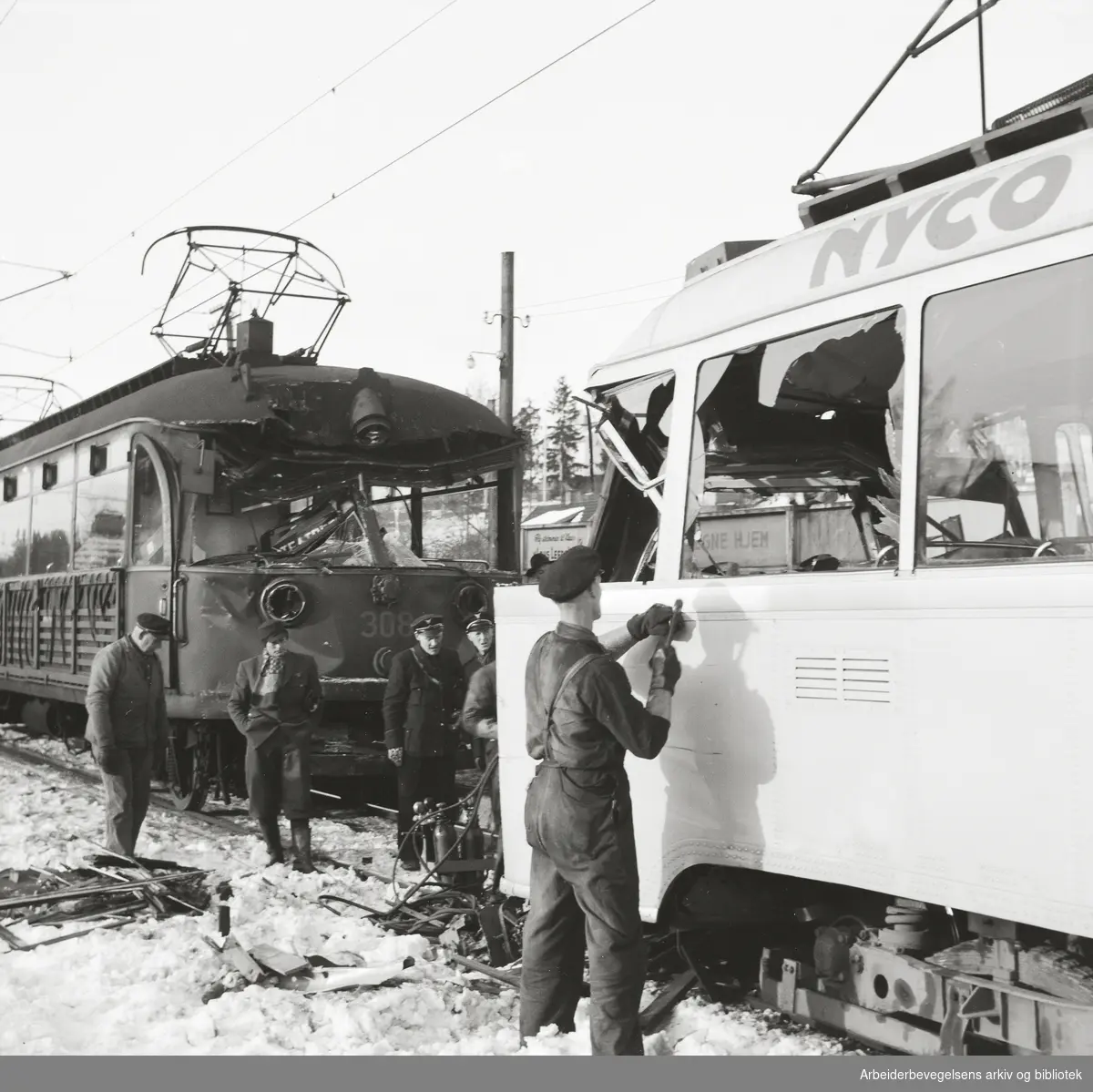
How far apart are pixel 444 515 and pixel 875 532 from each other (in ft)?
21.4

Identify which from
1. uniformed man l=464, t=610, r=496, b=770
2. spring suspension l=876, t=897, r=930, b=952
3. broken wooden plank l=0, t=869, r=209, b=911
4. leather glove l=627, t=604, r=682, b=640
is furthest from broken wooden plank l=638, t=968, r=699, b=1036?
broken wooden plank l=0, t=869, r=209, b=911

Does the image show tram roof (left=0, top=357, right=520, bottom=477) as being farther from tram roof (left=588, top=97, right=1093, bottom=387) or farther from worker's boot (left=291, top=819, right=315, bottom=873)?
tram roof (left=588, top=97, right=1093, bottom=387)

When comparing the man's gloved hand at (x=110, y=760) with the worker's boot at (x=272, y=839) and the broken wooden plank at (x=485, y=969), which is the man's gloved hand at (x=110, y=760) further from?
the broken wooden plank at (x=485, y=969)

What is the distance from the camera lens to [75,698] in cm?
1067

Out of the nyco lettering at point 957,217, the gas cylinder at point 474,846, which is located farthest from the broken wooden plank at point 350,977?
the nyco lettering at point 957,217

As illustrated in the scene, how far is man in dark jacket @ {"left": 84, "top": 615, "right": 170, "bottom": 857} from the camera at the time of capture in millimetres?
7215

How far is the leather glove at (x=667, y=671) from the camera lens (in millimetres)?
3877

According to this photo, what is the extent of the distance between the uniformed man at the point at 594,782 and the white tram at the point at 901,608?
265 millimetres

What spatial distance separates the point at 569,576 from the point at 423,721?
3.83 meters

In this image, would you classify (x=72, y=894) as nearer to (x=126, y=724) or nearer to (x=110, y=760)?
(x=110, y=760)

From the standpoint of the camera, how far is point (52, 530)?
11.7m

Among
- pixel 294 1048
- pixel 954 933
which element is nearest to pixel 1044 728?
pixel 954 933

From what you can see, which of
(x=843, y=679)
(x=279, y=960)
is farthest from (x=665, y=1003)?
(x=279, y=960)

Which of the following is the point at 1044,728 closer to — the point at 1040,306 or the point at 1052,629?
the point at 1052,629
